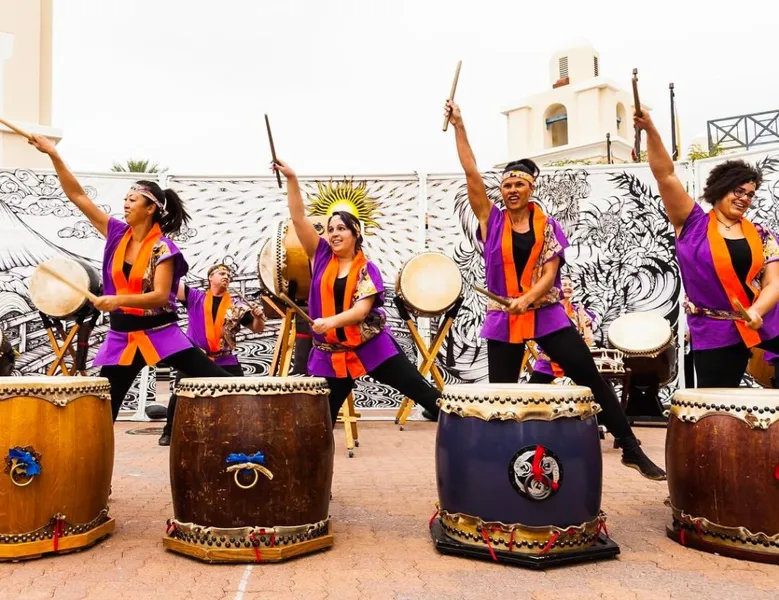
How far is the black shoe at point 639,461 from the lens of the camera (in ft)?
10.3

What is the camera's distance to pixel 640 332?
6777mm

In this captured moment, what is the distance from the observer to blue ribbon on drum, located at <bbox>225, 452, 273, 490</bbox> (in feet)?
8.14

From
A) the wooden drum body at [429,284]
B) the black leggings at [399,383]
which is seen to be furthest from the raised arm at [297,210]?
the wooden drum body at [429,284]

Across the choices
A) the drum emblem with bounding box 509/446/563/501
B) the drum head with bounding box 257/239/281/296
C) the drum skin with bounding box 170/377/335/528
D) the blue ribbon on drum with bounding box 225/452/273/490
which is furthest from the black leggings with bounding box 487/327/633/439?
the drum head with bounding box 257/239/281/296

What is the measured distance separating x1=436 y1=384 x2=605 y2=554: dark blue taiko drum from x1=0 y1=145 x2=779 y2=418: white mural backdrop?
470 centimetres

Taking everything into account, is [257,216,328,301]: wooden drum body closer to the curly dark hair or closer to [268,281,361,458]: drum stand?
[268,281,361,458]: drum stand

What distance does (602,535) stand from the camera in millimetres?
2746

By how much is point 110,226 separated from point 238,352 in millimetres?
3969

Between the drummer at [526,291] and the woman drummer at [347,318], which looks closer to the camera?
the drummer at [526,291]

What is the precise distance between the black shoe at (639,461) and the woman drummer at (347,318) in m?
0.88

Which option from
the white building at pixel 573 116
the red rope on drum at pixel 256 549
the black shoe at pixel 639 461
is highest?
the white building at pixel 573 116

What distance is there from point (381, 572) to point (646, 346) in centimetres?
488

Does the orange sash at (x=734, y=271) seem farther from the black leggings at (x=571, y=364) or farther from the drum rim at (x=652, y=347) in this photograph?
the drum rim at (x=652, y=347)

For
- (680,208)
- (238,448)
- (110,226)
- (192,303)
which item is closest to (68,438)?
(238,448)
